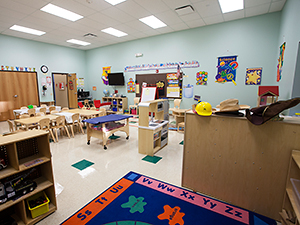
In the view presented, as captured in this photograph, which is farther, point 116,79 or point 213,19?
point 116,79

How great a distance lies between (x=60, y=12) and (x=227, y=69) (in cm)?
600

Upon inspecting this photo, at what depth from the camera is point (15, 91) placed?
24.0 feet

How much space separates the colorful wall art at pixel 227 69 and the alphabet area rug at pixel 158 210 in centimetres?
489

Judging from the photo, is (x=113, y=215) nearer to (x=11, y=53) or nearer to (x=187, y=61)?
(x=187, y=61)

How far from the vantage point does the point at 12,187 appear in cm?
169

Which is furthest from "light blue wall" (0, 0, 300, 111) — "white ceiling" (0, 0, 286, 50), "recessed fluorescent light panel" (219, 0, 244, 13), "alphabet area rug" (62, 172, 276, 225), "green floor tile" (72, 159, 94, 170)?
"green floor tile" (72, 159, 94, 170)

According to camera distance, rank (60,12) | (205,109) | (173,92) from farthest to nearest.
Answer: (173,92) → (60,12) → (205,109)

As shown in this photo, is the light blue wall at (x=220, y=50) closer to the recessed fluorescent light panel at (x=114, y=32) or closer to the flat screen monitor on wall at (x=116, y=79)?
the flat screen monitor on wall at (x=116, y=79)

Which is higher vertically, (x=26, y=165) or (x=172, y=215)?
(x=26, y=165)

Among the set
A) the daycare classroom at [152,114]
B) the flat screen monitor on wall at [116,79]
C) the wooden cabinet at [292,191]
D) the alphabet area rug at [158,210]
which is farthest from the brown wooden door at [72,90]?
the wooden cabinet at [292,191]

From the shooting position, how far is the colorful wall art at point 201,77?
636cm

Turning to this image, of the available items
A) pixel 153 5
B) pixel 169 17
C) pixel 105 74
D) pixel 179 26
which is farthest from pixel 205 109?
pixel 105 74

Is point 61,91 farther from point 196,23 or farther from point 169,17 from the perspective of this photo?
point 196,23

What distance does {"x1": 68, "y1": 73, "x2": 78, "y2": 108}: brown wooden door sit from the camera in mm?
9391
